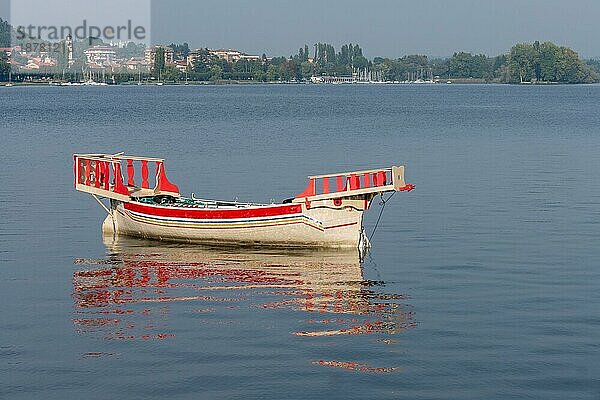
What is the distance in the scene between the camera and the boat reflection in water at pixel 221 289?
92.4ft

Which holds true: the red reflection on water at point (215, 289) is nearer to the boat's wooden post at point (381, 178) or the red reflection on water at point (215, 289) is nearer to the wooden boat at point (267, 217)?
the wooden boat at point (267, 217)

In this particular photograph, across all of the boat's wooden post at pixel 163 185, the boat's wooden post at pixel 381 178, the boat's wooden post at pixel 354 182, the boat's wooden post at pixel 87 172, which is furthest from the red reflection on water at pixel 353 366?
the boat's wooden post at pixel 87 172

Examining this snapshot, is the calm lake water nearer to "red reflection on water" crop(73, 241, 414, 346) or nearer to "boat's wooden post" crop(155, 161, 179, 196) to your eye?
"red reflection on water" crop(73, 241, 414, 346)

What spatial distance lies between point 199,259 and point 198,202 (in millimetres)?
5409

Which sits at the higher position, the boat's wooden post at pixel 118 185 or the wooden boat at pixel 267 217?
the boat's wooden post at pixel 118 185

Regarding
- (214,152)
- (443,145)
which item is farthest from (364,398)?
(443,145)

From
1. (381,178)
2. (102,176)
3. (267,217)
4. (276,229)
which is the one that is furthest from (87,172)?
(381,178)

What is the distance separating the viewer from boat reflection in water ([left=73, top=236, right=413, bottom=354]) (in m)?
28.2

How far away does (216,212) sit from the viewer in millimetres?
39250

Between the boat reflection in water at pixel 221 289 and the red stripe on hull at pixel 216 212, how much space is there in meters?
1.11

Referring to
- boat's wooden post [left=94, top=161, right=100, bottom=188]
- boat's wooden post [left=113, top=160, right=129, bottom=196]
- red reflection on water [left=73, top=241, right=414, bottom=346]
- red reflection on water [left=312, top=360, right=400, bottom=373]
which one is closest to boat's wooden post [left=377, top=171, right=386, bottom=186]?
red reflection on water [left=73, top=241, right=414, bottom=346]

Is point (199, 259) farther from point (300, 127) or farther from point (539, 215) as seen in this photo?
point (300, 127)

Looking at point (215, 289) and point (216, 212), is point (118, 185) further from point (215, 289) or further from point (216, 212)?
point (215, 289)

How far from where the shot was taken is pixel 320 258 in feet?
122
